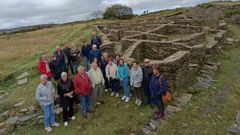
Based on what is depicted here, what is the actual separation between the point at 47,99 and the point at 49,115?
2.75 ft

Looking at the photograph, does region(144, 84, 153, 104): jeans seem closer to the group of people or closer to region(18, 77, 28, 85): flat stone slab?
the group of people

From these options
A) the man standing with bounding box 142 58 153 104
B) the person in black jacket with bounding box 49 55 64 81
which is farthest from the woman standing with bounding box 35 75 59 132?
the man standing with bounding box 142 58 153 104

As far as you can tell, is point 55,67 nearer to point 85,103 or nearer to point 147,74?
point 85,103

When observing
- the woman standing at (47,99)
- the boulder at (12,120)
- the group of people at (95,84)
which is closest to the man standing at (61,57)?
the group of people at (95,84)

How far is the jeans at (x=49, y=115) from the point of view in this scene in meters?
11.2

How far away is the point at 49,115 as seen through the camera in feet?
37.1

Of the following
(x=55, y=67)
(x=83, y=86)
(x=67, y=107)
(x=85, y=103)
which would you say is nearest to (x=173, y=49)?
(x=55, y=67)

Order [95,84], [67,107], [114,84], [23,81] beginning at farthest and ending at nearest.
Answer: [23,81]
[114,84]
[95,84]
[67,107]

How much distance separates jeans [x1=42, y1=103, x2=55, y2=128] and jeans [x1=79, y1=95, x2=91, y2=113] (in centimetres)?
124

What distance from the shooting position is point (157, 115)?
11656 mm

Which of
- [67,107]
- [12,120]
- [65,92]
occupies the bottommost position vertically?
[12,120]

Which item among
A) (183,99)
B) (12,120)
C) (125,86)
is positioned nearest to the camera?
(12,120)

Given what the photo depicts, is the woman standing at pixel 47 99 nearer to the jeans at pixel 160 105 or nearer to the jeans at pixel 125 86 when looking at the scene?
the jeans at pixel 125 86

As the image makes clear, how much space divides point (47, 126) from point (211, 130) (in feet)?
21.4
